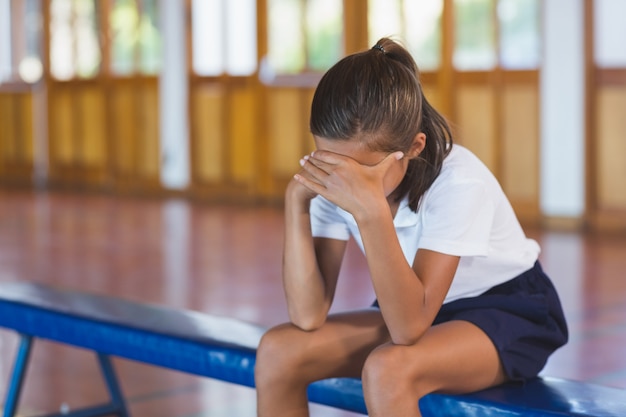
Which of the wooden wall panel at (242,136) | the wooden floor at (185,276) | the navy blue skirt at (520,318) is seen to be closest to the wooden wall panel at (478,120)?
the wooden floor at (185,276)

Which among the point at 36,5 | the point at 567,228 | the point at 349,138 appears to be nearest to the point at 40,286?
the point at 349,138

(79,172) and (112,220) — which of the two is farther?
(79,172)

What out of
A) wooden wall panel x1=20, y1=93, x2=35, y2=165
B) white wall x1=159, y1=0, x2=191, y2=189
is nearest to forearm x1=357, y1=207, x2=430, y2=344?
white wall x1=159, y1=0, x2=191, y2=189

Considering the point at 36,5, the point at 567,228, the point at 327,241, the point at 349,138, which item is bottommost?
the point at 567,228

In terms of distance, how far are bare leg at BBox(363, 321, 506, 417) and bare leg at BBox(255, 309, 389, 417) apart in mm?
155

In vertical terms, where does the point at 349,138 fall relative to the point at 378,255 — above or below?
above

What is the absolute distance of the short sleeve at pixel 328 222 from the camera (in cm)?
185

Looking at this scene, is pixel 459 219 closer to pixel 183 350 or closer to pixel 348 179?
pixel 348 179

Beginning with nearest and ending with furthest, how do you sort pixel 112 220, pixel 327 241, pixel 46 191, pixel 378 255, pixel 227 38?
pixel 378 255 → pixel 327 241 → pixel 112 220 → pixel 227 38 → pixel 46 191

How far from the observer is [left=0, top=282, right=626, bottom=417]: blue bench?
1639mm

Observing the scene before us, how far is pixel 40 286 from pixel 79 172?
7351mm

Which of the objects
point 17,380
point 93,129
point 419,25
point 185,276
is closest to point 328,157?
point 17,380

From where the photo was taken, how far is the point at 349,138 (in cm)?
161

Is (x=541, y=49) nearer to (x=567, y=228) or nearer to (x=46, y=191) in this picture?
(x=567, y=228)
